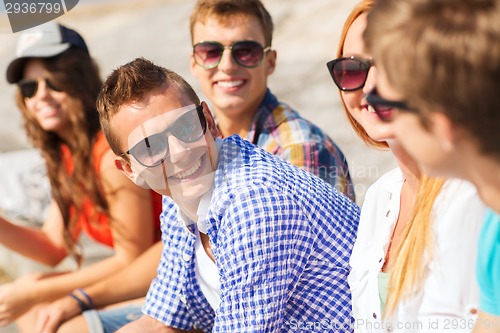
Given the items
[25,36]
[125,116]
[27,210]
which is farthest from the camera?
[27,210]

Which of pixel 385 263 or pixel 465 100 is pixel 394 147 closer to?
pixel 385 263

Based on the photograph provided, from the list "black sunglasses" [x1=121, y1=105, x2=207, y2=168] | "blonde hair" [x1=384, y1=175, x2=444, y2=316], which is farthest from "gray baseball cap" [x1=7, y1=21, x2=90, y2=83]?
"blonde hair" [x1=384, y1=175, x2=444, y2=316]

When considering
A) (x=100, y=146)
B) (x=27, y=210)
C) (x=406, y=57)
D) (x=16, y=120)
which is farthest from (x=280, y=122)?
(x=16, y=120)

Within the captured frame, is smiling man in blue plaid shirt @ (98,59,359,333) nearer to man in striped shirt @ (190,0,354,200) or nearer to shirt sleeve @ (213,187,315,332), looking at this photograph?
shirt sleeve @ (213,187,315,332)

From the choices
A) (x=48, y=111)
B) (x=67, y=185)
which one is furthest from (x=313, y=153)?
(x=48, y=111)

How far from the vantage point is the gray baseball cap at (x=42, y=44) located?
3.41 m

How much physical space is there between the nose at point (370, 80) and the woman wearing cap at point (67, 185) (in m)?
1.32

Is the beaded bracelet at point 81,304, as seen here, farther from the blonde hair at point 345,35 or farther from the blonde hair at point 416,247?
the blonde hair at point 416,247

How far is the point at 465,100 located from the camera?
1.09 meters

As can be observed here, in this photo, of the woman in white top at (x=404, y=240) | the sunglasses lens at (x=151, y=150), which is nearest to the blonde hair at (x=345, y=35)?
the woman in white top at (x=404, y=240)

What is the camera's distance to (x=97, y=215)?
3.25 meters

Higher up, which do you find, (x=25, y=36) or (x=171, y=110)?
(x=25, y=36)

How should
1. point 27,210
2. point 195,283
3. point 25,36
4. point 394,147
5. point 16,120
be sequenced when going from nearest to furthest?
point 394,147 → point 195,283 → point 25,36 → point 27,210 → point 16,120

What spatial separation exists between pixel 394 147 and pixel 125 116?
2.32 ft
